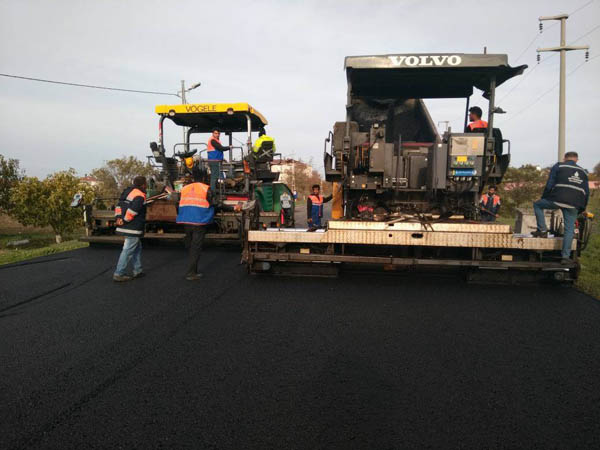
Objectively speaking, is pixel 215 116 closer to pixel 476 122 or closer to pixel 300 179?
pixel 476 122

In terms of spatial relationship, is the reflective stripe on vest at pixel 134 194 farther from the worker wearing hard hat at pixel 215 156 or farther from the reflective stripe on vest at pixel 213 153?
the reflective stripe on vest at pixel 213 153

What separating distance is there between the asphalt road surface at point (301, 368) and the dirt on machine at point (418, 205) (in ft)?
1.39

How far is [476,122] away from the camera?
531cm

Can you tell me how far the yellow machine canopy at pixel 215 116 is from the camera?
7238 millimetres

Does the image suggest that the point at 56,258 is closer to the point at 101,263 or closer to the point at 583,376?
the point at 101,263

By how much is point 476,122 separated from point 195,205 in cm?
440

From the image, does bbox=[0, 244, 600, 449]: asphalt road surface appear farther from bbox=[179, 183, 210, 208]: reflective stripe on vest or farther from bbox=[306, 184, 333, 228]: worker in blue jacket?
bbox=[306, 184, 333, 228]: worker in blue jacket

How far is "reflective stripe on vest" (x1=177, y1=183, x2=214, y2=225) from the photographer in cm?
496

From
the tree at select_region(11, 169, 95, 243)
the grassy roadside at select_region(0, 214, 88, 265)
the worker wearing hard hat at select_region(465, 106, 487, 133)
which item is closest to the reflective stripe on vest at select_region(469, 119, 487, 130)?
the worker wearing hard hat at select_region(465, 106, 487, 133)

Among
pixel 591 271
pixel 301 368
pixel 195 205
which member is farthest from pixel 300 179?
pixel 301 368

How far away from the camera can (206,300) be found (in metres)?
4.01

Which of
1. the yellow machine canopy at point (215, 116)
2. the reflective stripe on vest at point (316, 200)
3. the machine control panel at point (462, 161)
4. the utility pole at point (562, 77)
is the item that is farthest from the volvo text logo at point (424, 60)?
the utility pole at point (562, 77)

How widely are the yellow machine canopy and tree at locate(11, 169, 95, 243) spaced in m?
9.22

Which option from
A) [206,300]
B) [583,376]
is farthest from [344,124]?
[583,376]
